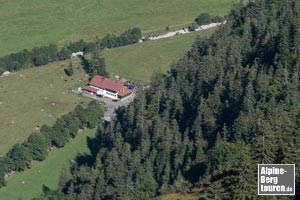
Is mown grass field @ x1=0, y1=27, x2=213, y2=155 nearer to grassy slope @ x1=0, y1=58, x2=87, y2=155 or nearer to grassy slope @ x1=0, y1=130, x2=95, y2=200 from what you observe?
grassy slope @ x1=0, y1=58, x2=87, y2=155

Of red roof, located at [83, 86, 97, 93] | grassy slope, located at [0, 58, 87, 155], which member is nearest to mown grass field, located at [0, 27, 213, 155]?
grassy slope, located at [0, 58, 87, 155]

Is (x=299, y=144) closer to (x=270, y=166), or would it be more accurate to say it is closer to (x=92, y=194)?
(x=270, y=166)

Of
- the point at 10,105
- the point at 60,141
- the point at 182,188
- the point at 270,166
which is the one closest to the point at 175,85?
the point at 60,141

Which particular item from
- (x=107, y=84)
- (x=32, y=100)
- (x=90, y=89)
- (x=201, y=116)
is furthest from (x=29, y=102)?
(x=201, y=116)

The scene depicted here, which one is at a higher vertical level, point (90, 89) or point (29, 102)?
point (90, 89)

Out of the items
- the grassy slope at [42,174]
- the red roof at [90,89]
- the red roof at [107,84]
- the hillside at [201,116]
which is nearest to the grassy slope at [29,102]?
the red roof at [90,89]

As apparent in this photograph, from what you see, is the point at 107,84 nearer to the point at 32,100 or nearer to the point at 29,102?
the point at 32,100
